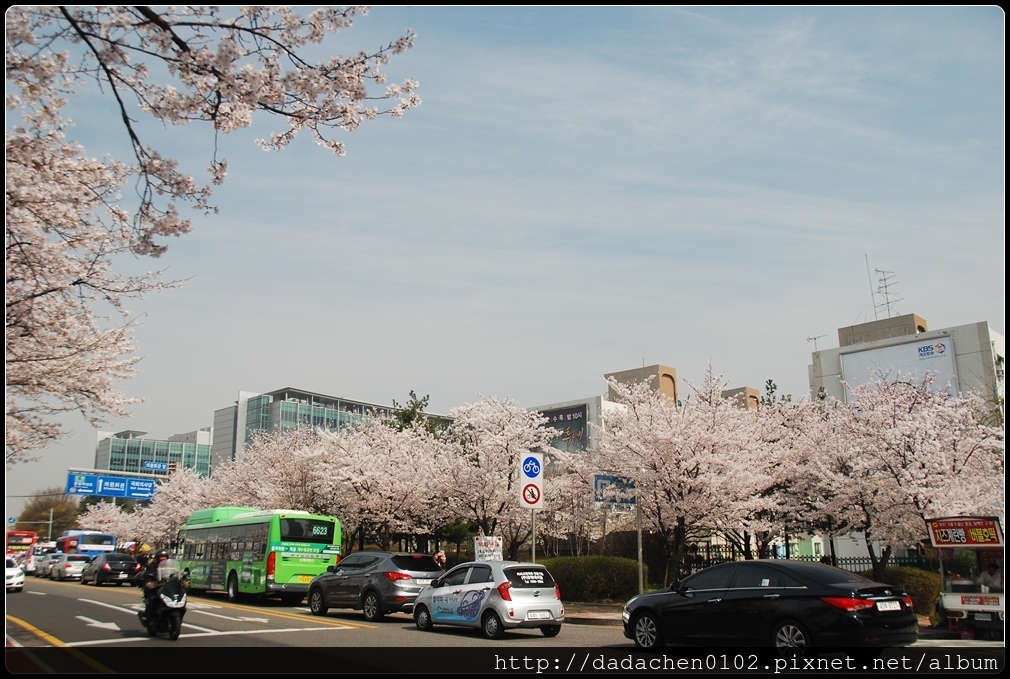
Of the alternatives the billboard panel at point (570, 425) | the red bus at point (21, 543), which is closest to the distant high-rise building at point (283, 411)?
the billboard panel at point (570, 425)

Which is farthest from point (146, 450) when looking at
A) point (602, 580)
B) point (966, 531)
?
point (966, 531)

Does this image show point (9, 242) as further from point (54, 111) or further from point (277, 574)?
point (277, 574)

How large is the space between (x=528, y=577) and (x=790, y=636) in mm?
5518

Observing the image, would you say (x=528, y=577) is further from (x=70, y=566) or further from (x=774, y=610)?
(x=70, y=566)

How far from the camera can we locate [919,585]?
19.3m

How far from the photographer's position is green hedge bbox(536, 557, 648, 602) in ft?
76.0

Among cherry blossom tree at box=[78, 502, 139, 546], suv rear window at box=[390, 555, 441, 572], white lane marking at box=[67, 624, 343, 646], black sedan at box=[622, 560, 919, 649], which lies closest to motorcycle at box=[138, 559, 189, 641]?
white lane marking at box=[67, 624, 343, 646]

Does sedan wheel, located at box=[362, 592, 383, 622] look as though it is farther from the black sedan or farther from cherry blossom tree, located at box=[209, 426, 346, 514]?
cherry blossom tree, located at box=[209, 426, 346, 514]

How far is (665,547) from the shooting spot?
24.0 meters

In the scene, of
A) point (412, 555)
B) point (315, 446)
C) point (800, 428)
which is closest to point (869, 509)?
point (800, 428)

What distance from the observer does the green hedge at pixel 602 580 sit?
23172mm

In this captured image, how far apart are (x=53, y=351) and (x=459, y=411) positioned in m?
18.4

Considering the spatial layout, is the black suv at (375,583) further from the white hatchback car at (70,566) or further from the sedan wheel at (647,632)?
the white hatchback car at (70,566)

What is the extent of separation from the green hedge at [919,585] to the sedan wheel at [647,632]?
397 inches
